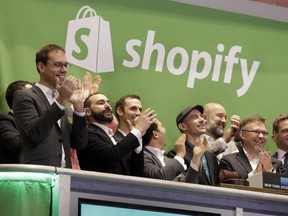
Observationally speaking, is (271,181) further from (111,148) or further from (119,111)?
(119,111)

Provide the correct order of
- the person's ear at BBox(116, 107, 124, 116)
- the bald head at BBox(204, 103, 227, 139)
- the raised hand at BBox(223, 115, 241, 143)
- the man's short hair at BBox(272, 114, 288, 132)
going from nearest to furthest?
1. the person's ear at BBox(116, 107, 124, 116)
2. the bald head at BBox(204, 103, 227, 139)
3. the raised hand at BBox(223, 115, 241, 143)
4. the man's short hair at BBox(272, 114, 288, 132)

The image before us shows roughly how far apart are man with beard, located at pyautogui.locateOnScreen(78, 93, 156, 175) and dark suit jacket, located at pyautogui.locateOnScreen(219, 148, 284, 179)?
35.3 inches

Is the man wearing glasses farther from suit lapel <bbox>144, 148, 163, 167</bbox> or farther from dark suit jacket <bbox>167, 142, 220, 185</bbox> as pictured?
suit lapel <bbox>144, 148, 163, 167</bbox>

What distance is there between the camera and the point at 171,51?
276 inches

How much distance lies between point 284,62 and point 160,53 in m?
1.22

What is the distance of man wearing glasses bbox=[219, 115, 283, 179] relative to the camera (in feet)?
19.0

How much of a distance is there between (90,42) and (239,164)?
1.58 m

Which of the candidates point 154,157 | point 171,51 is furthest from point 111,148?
point 171,51

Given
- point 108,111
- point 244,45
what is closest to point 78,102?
point 108,111

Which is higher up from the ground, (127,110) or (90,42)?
(90,42)

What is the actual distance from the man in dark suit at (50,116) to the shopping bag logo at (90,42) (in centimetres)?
140

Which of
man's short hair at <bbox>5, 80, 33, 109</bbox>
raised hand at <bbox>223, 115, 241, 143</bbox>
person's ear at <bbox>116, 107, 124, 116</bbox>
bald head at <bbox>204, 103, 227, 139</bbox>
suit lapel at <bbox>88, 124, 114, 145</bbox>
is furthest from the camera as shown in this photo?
raised hand at <bbox>223, 115, 241, 143</bbox>

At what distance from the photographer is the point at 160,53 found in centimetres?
696

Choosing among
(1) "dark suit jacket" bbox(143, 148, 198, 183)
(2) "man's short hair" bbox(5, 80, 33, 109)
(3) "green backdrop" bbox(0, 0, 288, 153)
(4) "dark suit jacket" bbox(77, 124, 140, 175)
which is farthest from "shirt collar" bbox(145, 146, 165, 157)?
(2) "man's short hair" bbox(5, 80, 33, 109)
